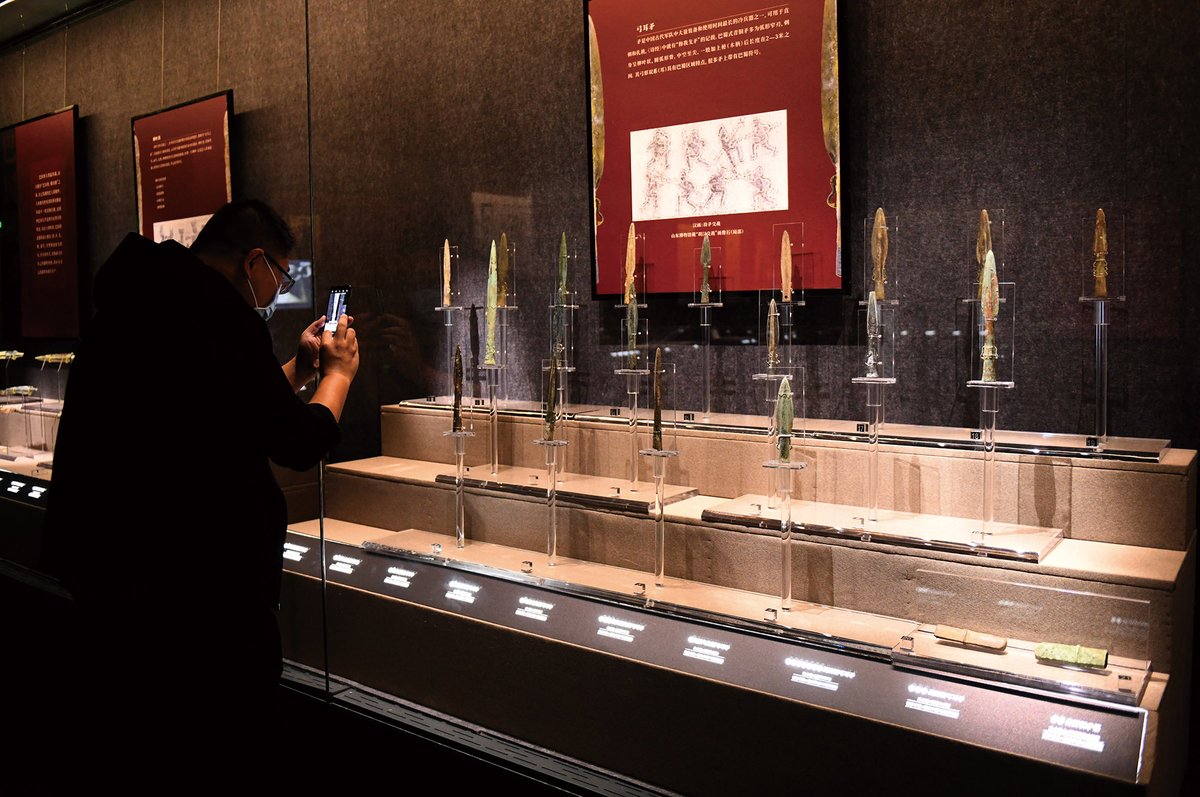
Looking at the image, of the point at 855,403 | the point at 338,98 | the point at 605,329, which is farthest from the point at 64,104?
the point at 855,403

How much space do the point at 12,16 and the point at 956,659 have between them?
402cm

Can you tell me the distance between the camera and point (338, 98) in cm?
373

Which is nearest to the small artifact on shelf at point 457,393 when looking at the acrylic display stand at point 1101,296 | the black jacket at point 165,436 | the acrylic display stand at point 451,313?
the acrylic display stand at point 451,313

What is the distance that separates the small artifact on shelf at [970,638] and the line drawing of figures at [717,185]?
6.38 ft

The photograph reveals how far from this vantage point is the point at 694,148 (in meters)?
3.87

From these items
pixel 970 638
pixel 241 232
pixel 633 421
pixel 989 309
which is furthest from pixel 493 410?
pixel 970 638

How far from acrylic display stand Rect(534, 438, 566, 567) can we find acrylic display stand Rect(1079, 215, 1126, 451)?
163 centimetres

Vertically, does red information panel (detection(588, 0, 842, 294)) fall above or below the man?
above

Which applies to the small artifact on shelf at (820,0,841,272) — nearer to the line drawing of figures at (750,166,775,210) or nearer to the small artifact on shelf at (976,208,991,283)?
the line drawing of figures at (750,166,775,210)

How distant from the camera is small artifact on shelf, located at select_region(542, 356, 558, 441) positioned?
11.0ft

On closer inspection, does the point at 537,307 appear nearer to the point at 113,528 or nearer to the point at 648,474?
the point at 648,474

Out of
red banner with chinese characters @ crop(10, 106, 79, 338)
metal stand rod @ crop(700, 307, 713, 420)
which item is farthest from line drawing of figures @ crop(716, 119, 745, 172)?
red banner with chinese characters @ crop(10, 106, 79, 338)
